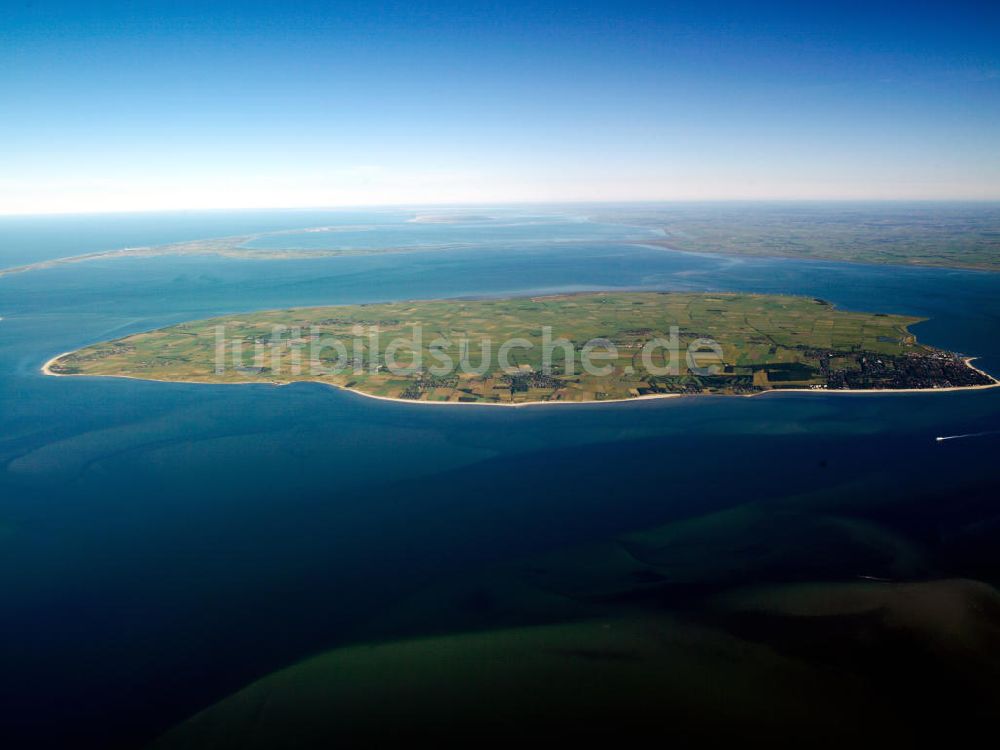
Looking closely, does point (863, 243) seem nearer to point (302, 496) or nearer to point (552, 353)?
point (552, 353)

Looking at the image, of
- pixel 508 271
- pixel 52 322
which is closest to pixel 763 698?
pixel 52 322

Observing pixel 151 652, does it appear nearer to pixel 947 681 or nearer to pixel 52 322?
pixel 947 681

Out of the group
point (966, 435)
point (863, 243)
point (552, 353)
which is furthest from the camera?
point (863, 243)

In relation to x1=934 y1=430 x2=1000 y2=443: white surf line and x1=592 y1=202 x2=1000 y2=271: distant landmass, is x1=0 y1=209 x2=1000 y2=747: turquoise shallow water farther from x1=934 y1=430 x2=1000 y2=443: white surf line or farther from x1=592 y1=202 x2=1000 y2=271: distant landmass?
x1=592 y1=202 x2=1000 y2=271: distant landmass

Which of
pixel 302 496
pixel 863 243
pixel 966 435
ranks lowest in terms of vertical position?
pixel 302 496

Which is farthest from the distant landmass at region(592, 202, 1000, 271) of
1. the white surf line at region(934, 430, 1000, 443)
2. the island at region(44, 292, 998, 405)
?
the white surf line at region(934, 430, 1000, 443)

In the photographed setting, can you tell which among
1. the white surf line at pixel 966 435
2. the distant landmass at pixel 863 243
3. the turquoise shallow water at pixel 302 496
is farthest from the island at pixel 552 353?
the distant landmass at pixel 863 243

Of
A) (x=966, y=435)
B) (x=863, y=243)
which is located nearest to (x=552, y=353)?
(x=966, y=435)

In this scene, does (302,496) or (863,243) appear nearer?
(302,496)
